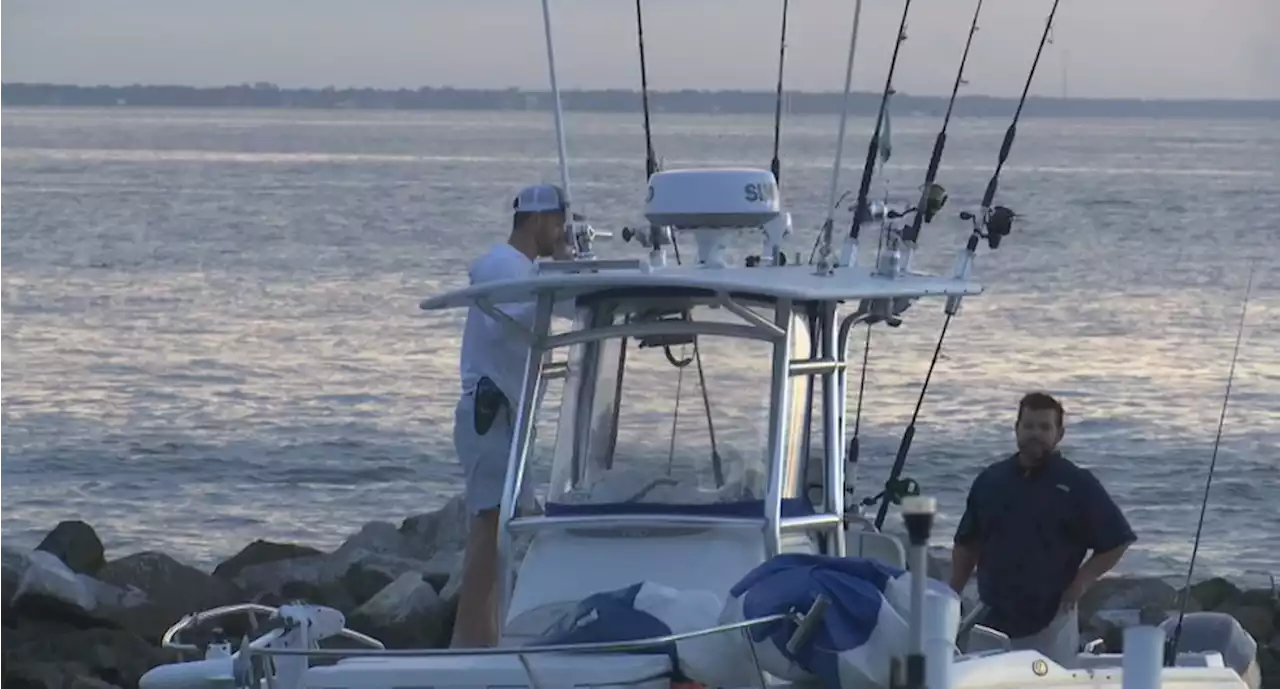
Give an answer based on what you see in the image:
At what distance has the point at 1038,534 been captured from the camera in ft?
28.6

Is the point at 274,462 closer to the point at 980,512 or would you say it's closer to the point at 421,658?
the point at 980,512

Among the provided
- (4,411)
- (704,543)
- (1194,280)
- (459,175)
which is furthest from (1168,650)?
(459,175)

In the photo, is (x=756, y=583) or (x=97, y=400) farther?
(x=97, y=400)

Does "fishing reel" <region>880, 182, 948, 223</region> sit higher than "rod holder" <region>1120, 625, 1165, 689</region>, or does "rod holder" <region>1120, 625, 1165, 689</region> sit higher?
"fishing reel" <region>880, 182, 948, 223</region>

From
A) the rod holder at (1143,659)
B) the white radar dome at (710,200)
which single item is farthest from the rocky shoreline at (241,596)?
the rod holder at (1143,659)

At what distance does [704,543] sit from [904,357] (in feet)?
54.7

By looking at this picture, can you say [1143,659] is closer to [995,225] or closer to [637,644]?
[637,644]

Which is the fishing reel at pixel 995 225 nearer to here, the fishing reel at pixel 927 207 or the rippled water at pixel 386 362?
the fishing reel at pixel 927 207

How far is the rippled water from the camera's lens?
20.3 metres

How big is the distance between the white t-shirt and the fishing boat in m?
0.28

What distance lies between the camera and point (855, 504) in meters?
8.75

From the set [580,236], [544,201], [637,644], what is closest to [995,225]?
[580,236]

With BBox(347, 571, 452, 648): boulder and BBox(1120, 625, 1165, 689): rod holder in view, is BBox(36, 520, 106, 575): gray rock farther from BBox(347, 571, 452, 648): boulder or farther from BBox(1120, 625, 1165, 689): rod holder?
BBox(1120, 625, 1165, 689): rod holder

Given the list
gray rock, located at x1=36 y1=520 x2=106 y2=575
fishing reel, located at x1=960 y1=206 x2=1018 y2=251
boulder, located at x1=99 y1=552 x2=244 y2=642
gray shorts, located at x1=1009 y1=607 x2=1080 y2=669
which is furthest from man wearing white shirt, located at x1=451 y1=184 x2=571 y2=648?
gray rock, located at x1=36 y1=520 x2=106 y2=575
